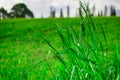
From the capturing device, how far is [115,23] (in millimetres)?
27828

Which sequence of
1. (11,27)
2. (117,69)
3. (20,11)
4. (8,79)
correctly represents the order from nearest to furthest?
1. (117,69)
2. (8,79)
3. (11,27)
4. (20,11)

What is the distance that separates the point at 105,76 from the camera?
2084mm

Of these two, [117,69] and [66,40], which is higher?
[66,40]

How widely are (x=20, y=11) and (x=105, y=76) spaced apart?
7231 centimetres

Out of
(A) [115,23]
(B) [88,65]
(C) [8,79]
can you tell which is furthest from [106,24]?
(B) [88,65]

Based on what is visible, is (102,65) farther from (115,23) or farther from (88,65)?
(115,23)

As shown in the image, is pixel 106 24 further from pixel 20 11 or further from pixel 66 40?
pixel 20 11

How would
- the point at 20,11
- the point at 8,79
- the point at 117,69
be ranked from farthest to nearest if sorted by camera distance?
the point at 20,11
the point at 8,79
the point at 117,69

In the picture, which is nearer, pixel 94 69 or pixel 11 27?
pixel 94 69

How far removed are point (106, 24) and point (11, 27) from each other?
302 inches

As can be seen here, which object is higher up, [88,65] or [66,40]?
[66,40]

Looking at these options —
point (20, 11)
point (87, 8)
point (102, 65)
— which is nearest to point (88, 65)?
point (102, 65)

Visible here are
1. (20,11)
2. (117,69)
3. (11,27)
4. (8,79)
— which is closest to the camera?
(117,69)

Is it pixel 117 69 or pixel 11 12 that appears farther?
pixel 11 12
